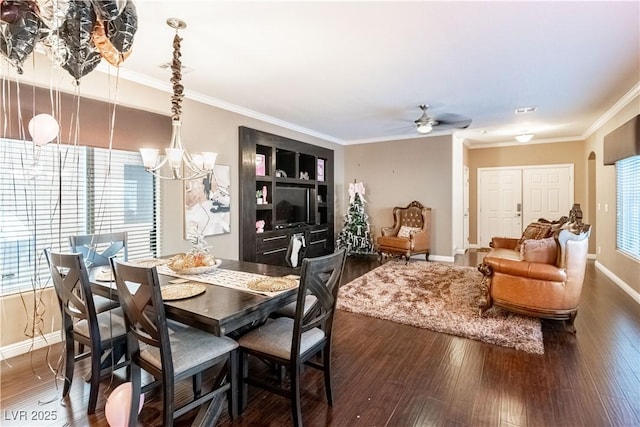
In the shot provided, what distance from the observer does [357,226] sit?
271 inches

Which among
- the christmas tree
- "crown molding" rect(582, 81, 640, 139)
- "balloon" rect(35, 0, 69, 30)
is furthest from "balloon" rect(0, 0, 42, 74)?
the christmas tree

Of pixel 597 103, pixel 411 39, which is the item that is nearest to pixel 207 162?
pixel 411 39

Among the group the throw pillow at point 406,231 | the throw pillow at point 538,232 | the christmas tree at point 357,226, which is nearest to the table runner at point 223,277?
the throw pillow at point 538,232

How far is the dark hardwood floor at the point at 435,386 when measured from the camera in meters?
1.88

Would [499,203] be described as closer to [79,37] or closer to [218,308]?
[218,308]

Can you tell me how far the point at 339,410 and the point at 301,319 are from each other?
72 cm

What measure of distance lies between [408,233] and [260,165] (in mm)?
3192

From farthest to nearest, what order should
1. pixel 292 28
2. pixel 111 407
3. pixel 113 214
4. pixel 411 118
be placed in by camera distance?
pixel 411 118, pixel 113 214, pixel 292 28, pixel 111 407

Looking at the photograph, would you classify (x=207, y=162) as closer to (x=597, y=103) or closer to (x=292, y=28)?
(x=292, y=28)

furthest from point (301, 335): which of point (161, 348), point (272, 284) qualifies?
point (161, 348)

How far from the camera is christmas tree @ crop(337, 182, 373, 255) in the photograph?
689 cm

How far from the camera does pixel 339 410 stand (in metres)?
1.95

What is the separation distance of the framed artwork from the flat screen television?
125 cm

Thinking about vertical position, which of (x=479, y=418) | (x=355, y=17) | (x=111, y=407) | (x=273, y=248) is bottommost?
(x=479, y=418)
